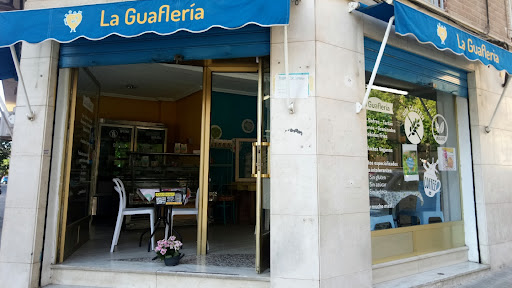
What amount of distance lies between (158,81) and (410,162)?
5.54m

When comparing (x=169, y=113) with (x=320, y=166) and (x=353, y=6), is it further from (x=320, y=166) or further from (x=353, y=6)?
(x=320, y=166)

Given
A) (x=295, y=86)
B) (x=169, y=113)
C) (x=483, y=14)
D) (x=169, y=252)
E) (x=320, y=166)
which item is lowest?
(x=169, y=252)

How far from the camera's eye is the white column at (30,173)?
3.66 m

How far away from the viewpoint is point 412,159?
4781 millimetres

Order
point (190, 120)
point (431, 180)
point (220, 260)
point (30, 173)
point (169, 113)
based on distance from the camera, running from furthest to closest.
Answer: point (169, 113) → point (190, 120) → point (431, 180) → point (220, 260) → point (30, 173)

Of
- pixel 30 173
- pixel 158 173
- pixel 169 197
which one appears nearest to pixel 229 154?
pixel 158 173

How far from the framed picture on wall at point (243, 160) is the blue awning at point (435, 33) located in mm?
4719

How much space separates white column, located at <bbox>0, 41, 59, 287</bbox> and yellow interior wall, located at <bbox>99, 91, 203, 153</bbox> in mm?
4374

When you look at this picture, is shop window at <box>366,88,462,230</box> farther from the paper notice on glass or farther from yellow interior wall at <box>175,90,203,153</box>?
yellow interior wall at <box>175,90,203,153</box>

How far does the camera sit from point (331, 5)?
3678mm

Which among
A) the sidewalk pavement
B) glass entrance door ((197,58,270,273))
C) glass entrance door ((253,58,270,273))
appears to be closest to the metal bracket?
glass entrance door ((253,58,270,273))

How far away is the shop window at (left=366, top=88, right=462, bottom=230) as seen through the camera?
14.2 feet

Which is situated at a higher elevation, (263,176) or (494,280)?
(263,176)

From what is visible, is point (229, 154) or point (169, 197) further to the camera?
point (229, 154)
